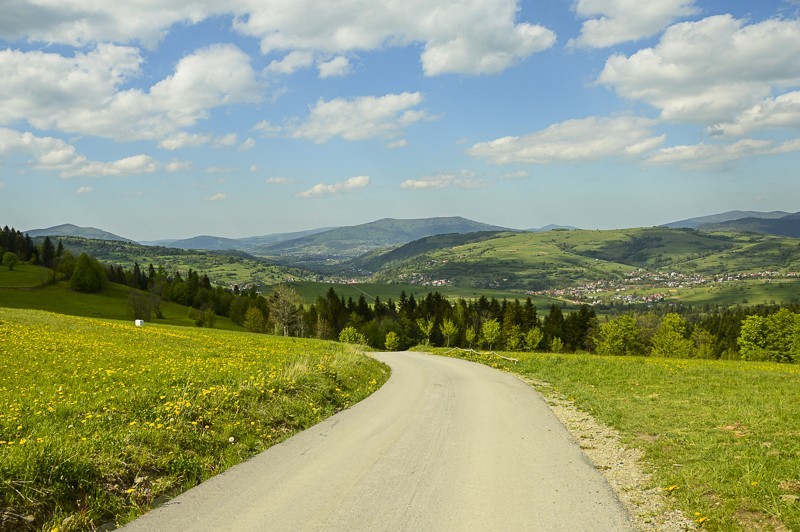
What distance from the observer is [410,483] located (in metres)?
8.79

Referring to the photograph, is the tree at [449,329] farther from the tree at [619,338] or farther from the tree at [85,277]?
the tree at [85,277]

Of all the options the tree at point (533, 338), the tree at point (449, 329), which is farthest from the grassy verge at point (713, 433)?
the tree at point (449, 329)

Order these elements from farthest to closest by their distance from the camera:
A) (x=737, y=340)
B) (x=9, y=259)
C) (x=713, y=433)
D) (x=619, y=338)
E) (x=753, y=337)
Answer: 1. (x=9, y=259)
2. (x=619, y=338)
3. (x=737, y=340)
4. (x=753, y=337)
5. (x=713, y=433)

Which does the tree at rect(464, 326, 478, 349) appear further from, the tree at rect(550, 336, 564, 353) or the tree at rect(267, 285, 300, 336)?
the tree at rect(267, 285, 300, 336)

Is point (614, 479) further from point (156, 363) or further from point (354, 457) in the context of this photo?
point (156, 363)

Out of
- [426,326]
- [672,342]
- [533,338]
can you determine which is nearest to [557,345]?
[533,338]

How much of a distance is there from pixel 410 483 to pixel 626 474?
15.0 feet

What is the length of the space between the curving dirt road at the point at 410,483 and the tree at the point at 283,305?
81.0 m

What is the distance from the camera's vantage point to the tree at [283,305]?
92.2 meters

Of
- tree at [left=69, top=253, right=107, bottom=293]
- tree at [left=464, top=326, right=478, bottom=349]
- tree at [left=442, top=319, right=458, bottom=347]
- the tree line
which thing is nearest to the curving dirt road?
the tree line

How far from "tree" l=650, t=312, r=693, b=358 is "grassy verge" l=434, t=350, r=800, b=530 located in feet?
226

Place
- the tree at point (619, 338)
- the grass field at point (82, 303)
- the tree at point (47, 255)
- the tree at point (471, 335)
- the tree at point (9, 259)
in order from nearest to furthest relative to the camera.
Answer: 1. the tree at point (619, 338)
2. the grass field at point (82, 303)
3. the tree at point (471, 335)
4. the tree at point (9, 259)
5. the tree at point (47, 255)

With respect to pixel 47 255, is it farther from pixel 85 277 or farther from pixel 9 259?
pixel 85 277

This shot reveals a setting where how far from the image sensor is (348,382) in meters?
19.5
